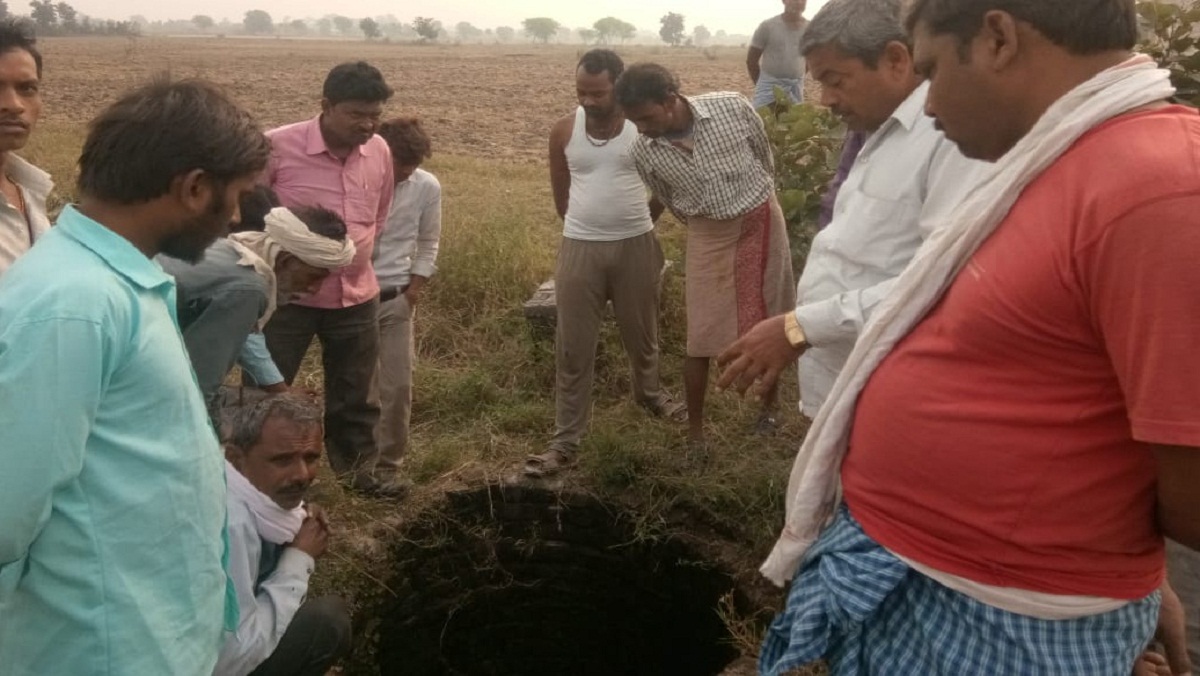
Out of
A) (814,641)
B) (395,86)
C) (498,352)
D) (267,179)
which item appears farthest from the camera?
(395,86)

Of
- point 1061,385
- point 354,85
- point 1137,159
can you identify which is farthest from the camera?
point 354,85

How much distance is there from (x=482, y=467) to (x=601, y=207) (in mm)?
1250

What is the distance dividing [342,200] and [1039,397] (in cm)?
280

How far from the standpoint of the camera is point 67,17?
6278cm

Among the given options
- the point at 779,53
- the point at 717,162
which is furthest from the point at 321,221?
the point at 779,53

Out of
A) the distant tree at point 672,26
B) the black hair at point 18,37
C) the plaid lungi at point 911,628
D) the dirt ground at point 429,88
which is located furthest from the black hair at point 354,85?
the distant tree at point 672,26

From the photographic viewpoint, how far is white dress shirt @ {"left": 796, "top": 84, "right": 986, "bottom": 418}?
1.98 m

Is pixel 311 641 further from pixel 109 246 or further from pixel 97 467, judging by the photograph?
pixel 109 246

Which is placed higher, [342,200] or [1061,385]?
[1061,385]

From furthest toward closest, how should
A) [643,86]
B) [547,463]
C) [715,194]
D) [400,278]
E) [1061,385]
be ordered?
[547,463]
[400,278]
[715,194]
[643,86]
[1061,385]

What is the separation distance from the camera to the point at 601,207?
13.2ft

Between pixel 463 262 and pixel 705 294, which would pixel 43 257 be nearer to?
pixel 705 294

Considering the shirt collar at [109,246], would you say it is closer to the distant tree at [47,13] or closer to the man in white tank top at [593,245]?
the man in white tank top at [593,245]

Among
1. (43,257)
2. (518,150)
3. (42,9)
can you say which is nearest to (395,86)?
(518,150)
